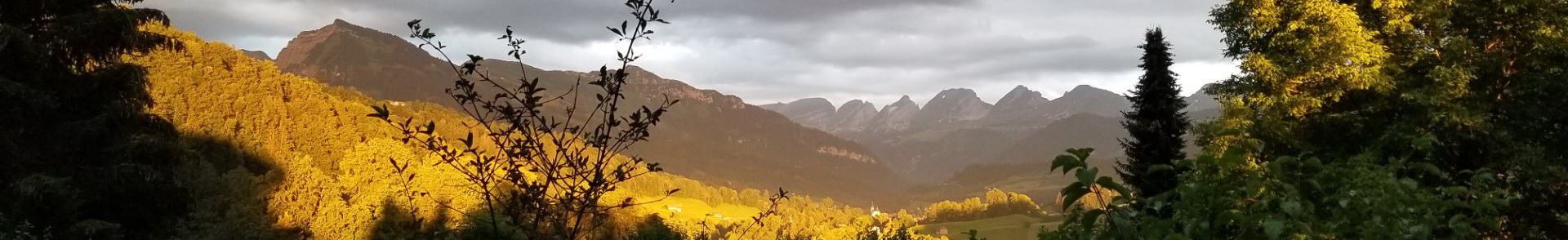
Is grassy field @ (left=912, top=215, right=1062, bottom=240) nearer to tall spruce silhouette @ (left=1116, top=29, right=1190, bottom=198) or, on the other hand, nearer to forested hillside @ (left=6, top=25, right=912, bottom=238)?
forested hillside @ (left=6, top=25, right=912, bottom=238)

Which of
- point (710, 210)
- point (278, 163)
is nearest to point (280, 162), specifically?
point (278, 163)

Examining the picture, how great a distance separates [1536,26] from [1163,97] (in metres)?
12.7

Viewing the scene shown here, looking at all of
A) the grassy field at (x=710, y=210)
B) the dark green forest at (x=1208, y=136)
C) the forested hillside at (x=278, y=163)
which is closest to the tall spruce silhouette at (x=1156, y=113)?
the dark green forest at (x=1208, y=136)

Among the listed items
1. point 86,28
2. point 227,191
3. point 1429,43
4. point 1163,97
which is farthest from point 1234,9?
point 227,191

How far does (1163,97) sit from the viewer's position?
27.9m

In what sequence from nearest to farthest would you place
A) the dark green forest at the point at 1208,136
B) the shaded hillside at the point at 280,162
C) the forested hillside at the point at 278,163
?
the dark green forest at the point at 1208,136
the forested hillside at the point at 278,163
the shaded hillside at the point at 280,162

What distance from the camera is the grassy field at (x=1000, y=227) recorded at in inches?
4734

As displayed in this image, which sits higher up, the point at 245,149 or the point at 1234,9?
the point at 1234,9

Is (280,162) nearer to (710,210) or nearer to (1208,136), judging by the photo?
(1208,136)

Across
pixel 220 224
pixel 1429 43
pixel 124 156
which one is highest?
pixel 1429 43

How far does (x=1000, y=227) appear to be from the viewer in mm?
130875

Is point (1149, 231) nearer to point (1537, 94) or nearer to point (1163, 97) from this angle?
point (1537, 94)

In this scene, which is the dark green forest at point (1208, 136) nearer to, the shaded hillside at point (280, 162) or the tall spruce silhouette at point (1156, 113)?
the shaded hillside at point (280, 162)

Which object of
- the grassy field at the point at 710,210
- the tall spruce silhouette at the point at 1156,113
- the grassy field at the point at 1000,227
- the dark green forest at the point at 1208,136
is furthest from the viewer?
the grassy field at the point at 710,210
